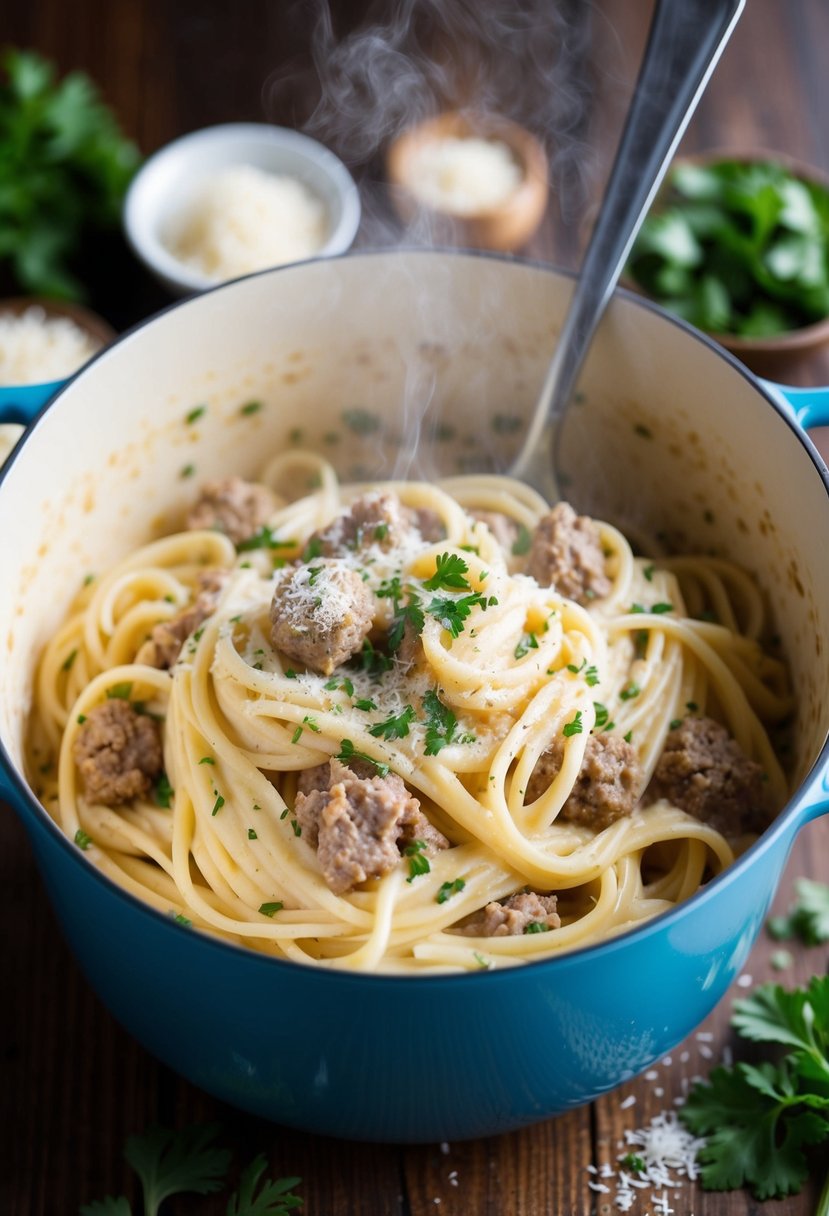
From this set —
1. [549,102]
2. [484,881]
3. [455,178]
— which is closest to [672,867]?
[484,881]

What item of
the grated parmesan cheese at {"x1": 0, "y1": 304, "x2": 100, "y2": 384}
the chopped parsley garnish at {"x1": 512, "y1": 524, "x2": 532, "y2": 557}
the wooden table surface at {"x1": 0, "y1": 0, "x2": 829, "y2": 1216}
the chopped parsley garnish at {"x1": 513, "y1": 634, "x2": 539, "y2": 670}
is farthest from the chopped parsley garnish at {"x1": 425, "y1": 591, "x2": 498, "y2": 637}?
the grated parmesan cheese at {"x1": 0, "y1": 304, "x2": 100, "y2": 384}

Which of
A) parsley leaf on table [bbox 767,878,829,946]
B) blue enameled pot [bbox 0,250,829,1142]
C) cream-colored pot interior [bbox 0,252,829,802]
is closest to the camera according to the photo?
blue enameled pot [bbox 0,250,829,1142]

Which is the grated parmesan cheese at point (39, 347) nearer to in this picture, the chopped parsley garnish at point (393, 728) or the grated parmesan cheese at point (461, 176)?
the grated parmesan cheese at point (461, 176)

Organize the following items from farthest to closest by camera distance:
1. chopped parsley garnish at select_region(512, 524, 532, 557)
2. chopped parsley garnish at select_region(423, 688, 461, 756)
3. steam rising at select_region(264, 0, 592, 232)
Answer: steam rising at select_region(264, 0, 592, 232), chopped parsley garnish at select_region(512, 524, 532, 557), chopped parsley garnish at select_region(423, 688, 461, 756)

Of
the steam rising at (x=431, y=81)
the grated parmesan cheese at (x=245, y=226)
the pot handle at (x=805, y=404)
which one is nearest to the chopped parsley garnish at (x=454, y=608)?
the pot handle at (x=805, y=404)

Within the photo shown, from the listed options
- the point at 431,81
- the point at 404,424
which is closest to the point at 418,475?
the point at 404,424

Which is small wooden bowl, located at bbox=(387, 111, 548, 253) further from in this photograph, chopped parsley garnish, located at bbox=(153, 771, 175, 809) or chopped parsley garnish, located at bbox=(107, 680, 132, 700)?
chopped parsley garnish, located at bbox=(153, 771, 175, 809)

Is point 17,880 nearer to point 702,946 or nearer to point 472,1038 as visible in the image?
point 472,1038
